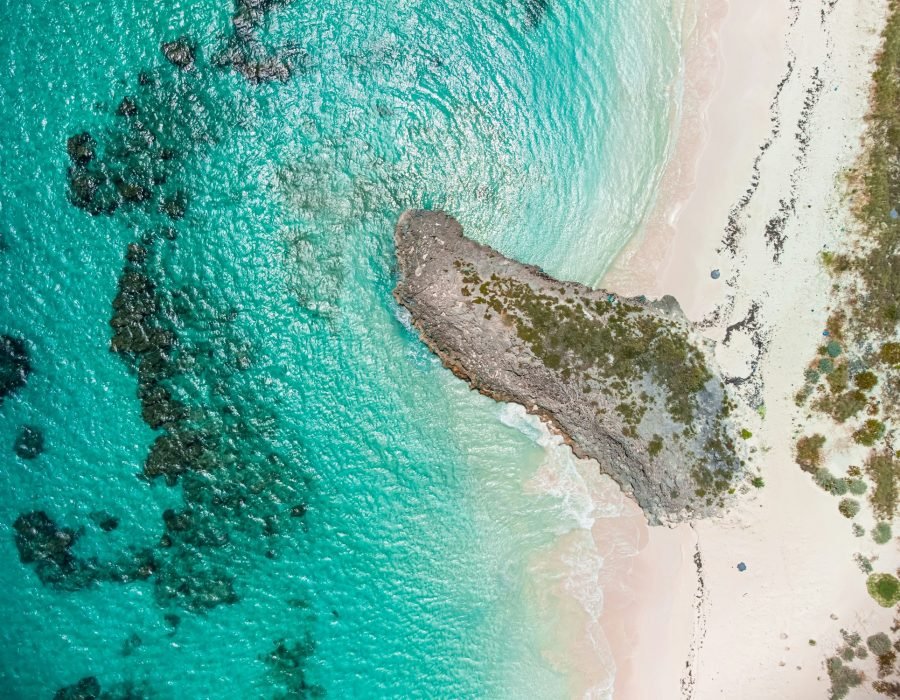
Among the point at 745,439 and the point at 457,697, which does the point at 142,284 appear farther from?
the point at 745,439

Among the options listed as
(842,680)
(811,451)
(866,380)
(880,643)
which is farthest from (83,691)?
(866,380)

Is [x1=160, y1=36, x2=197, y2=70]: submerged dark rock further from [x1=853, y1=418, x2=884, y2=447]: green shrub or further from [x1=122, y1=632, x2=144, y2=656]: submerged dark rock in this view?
[x1=853, y1=418, x2=884, y2=447]: green shrub

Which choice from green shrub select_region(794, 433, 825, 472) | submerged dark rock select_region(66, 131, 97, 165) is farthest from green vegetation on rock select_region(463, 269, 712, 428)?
submerged dark rock select_region(66, 131, 97, 165)

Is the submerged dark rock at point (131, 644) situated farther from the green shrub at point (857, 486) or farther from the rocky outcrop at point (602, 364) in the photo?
the green shrub at point (857, 486)

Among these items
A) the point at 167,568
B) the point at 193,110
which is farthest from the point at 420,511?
the point at 193,110

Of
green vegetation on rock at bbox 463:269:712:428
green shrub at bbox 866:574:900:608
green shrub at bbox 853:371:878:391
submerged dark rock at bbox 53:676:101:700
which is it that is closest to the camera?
green vegetation on rock at bbox 463:269:712:428
